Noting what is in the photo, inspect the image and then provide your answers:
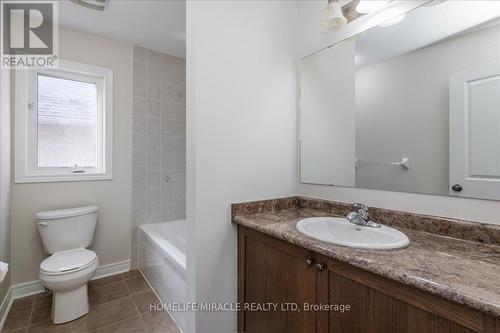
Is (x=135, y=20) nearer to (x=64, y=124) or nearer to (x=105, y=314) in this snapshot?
(x=64, y=124)

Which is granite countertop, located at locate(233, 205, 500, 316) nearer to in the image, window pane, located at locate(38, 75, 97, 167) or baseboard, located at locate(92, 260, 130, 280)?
baseboard, located at locate(92, 260, 130, 280)

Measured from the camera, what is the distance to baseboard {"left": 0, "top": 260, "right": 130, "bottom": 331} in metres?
1.74

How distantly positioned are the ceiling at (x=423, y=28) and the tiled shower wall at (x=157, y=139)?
2.01 meters

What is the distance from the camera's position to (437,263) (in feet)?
2.56

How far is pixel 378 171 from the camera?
1.31 meters

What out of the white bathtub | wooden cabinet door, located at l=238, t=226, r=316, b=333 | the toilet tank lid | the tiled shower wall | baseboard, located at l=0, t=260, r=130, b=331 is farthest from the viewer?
the tiled shower wall

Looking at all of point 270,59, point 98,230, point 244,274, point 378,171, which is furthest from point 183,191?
point 378,171

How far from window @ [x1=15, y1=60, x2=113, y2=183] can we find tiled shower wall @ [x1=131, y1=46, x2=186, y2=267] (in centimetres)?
27

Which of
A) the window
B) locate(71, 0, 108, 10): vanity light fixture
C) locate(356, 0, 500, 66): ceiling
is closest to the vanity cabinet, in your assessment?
locate(356, 0, 500, 66): ceiling

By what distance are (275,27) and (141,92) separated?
159 centimetres

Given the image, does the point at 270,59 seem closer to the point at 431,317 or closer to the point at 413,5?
the point at 413,5

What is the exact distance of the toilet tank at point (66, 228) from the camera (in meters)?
1.91

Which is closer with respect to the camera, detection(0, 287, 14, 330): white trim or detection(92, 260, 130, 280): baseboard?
detection(0, 287, 14, 330): white trim
